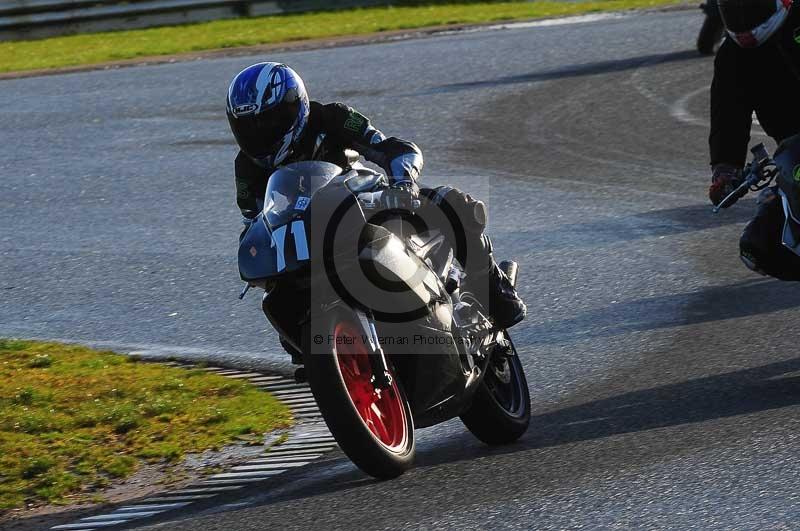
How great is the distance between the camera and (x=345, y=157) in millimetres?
5844

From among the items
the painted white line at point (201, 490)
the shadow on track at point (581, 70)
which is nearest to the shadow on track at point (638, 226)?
the painted white line at point (201, 490)

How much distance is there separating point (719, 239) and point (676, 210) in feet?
2.99

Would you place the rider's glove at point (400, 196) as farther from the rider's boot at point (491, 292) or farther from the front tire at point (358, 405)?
the rider's boot at point (491, 292)

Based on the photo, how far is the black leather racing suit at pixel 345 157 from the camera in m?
5.71

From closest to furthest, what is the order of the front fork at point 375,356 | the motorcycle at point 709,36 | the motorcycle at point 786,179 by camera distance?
the front fork at point 375,356, the motorcycle at point 786,179, the motorcycle at point 709,36

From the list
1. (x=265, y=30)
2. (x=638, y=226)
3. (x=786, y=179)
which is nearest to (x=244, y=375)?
(x=786, y=179)

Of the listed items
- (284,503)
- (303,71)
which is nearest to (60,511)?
(284,503)

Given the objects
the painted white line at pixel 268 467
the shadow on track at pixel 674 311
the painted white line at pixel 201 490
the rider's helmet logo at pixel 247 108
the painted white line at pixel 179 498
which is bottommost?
the shadow on track at pixel 674 311

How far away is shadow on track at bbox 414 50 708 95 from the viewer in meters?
15.5

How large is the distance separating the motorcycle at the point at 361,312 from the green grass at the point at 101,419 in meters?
0.81

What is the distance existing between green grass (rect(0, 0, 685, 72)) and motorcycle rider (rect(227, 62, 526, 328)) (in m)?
13.8

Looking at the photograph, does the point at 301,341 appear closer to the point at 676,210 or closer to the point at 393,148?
the point at 393,148

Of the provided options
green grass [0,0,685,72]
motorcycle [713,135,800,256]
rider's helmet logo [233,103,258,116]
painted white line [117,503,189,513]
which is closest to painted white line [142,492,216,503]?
painted white line [117,503,189,513]

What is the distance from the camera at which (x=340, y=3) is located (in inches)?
920
